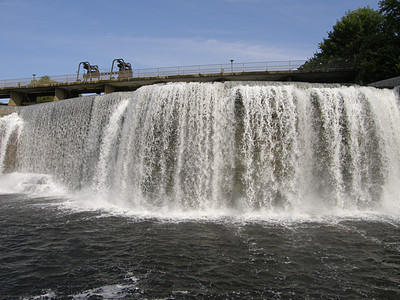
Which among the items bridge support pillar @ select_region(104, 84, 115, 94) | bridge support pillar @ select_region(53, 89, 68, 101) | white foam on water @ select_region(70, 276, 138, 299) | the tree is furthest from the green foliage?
bridge support pillar @ select_region(53, 89, 68, 101)

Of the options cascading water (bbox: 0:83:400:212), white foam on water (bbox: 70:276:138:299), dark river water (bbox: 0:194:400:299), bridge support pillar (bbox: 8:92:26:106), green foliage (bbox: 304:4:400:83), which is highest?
green foliage (bbox: 304:4:400:83)

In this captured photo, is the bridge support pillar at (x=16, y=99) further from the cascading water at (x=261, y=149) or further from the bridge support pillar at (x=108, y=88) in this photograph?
the cascading water at (x=261, y=149)

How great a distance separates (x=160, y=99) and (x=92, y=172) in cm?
549

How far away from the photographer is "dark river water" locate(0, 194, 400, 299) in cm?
506

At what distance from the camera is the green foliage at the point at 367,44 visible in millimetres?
20514

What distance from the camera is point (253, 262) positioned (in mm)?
6055

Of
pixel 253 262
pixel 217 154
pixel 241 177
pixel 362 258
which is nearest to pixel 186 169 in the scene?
pixel 217 154

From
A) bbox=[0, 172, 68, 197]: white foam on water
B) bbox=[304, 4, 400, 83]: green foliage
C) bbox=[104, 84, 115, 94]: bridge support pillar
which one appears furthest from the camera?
bbox=[104, 84, 115, 94]: bridge support pillar

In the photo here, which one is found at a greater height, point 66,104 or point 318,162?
point 66,104

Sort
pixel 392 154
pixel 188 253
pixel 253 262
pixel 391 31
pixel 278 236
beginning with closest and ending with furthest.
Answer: pixel 253 262
pixel 188 253
pixel 278 236
pixel 392 154
pixel 391 31

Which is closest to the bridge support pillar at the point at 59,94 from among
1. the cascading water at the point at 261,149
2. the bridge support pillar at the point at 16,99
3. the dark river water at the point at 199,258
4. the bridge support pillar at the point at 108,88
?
the bridge support pillar at the point at 16,99

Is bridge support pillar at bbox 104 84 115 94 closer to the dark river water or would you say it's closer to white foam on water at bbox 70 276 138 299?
the dark river water

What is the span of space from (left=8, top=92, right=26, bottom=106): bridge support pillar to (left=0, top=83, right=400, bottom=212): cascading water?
24189 millimetres

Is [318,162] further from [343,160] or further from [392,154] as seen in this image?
[392,154]
